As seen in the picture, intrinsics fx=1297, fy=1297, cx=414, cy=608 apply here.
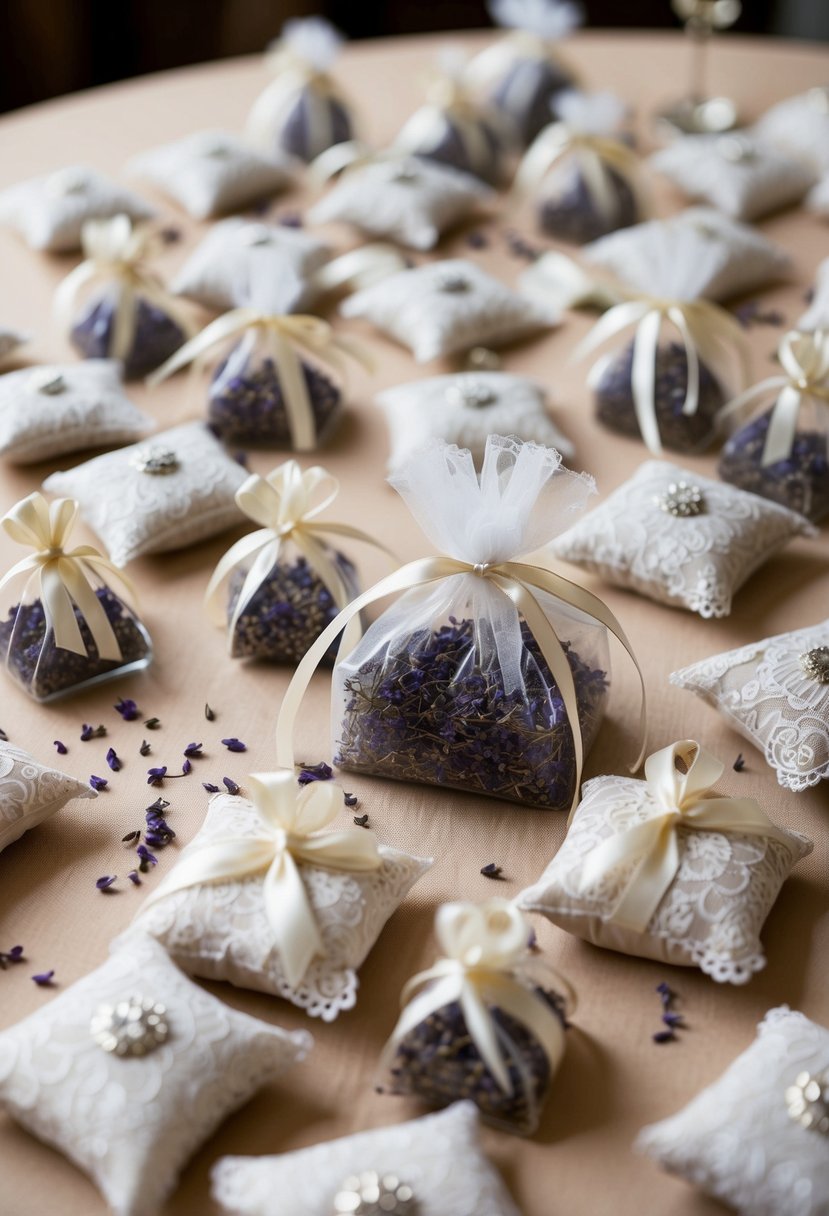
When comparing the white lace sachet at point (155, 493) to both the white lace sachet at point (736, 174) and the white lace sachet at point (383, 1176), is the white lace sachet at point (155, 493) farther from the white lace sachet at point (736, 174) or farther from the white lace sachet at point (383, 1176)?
the white lace sachet at point (736, 174)

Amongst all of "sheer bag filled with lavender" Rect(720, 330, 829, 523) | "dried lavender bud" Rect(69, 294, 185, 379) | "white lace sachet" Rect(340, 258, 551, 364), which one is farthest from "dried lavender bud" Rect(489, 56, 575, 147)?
"sheer bag filled with lavender" Rect(720, 330, 829, 523)

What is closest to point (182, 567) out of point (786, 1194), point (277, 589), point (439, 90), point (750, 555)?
point (277, 589)

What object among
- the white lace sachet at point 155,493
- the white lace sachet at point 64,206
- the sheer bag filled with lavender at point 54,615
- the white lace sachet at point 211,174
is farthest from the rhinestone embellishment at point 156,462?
the white lace sachet at point 211,174

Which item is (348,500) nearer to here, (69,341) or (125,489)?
(125,489)

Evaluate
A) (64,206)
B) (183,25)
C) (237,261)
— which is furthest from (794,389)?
(183,25)

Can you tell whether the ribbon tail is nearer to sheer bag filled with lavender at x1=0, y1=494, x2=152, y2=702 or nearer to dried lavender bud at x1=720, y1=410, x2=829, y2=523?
sheer bag filled with lavender at x1=0, y1=494, x2=152, y2=702

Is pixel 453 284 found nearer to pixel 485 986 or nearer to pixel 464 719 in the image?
pixel 464 719
